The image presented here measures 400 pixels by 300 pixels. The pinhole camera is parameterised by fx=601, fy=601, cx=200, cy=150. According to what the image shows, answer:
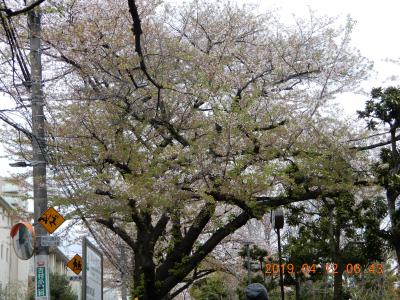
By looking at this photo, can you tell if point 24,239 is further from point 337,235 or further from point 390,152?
point 337,235

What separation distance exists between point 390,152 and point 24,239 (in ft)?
23.7

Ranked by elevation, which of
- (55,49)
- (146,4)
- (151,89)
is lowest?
(151,89)

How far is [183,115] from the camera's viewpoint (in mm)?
13938

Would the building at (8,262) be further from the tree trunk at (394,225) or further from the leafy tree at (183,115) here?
the tree trunk at (394,225)

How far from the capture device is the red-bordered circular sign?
31.8 ft

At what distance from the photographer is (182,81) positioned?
1354 centimetres

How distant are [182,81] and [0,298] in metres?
21.6

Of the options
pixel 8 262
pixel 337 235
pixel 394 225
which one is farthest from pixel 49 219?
pixel 8 262

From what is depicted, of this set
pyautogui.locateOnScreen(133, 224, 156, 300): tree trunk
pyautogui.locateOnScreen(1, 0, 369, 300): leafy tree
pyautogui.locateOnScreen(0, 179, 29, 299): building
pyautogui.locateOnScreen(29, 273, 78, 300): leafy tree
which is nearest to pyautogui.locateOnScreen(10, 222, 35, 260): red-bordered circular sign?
pyautogui.locateOnScreen(1, 0, 369, 300): leafy tree

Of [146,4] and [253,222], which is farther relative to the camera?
[253,222]

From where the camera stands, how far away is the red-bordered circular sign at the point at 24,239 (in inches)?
382

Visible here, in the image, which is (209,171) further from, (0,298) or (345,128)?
(0,298)

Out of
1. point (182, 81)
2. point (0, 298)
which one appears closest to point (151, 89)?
point (182, 81)

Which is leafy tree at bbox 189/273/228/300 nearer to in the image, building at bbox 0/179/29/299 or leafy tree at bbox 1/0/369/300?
building at bbox 0/179/29/299
